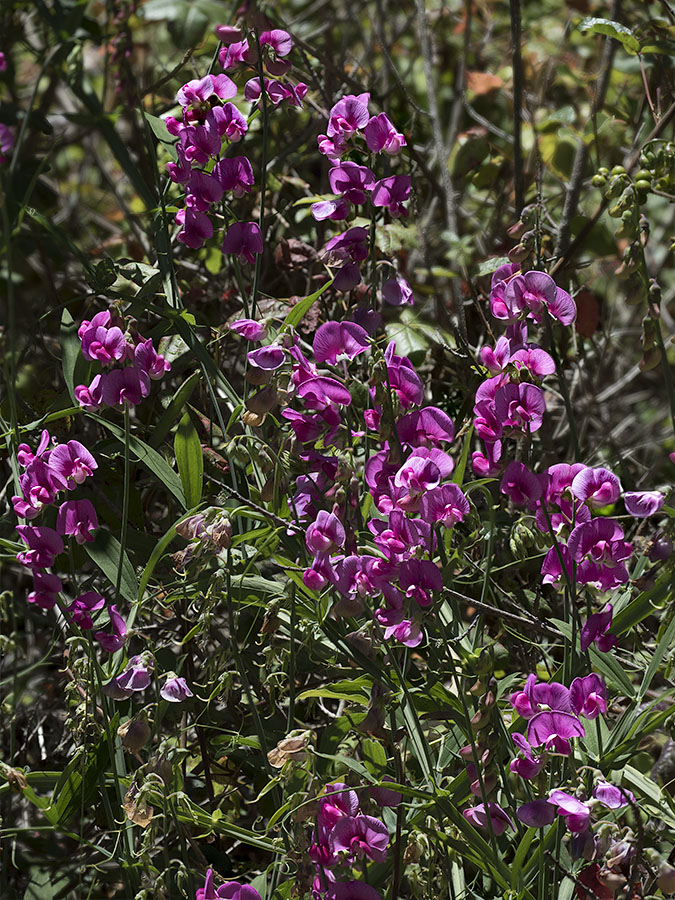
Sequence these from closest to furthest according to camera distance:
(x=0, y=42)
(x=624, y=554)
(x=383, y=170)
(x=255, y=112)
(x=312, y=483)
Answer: (x=624, y=554) → (x=312, y=483) → (x=255, y=112) → (x=383, y=170) → (x=0, y=42)

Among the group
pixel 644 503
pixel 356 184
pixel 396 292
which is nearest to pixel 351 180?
pixel 356 184

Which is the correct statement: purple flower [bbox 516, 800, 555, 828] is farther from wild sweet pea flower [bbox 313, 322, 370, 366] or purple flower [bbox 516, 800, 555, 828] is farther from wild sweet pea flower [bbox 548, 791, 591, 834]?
wild sweet pea flower [bbox 313, 322, 370, 366]

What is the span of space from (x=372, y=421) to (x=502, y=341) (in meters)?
0.17

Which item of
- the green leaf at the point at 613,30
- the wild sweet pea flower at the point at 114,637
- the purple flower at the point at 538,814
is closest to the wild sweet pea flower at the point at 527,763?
the purple flower at the point at 538,814

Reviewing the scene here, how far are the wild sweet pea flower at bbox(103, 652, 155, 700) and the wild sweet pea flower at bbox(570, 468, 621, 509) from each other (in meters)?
0.49

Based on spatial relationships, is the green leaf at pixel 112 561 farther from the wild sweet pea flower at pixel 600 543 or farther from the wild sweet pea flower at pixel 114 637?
the wild sweet pea flower at pixel 600 543

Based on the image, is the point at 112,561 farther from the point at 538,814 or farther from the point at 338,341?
the point at 538,814

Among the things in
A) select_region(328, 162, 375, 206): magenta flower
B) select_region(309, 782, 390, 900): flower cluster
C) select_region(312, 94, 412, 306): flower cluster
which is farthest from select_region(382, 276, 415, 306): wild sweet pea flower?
select_region(309, 782, 390, 900): flower cluster

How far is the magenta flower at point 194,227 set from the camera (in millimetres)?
1287

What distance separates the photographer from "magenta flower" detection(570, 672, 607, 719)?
104 cm

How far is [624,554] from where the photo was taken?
107 cm

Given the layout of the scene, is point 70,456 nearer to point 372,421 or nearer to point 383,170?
point 372,421

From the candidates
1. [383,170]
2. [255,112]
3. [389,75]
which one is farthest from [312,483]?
[389,75]

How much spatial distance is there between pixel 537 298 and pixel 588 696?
0.42 metres
